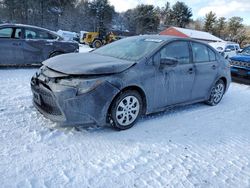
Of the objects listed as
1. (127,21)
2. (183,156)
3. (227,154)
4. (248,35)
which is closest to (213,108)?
(227,154)

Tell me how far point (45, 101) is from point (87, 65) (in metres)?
0.82

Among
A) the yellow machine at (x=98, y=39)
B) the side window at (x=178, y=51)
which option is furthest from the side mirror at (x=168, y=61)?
the yellow machine at (x=98, y=39)

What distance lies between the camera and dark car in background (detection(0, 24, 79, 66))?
7609 millimetres

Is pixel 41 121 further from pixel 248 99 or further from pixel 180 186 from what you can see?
pixel 248 99

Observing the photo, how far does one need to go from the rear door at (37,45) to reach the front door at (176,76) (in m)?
5.12

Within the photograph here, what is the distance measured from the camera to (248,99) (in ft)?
21.9

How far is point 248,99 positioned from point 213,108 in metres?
1.72

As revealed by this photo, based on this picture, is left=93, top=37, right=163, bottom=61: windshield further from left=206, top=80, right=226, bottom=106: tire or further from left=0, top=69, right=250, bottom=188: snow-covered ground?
left=206, top=80, right=226, bottom=106: tire

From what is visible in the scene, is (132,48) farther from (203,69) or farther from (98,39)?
(98,39)

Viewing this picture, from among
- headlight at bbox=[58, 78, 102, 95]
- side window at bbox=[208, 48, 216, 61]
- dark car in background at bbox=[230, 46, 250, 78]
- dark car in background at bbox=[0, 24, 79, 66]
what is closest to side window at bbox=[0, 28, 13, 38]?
dark car in background at bbox=[0, 24, 79, 66]

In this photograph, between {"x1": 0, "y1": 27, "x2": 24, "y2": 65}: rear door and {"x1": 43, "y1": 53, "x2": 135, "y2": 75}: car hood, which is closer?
{"x1": 43, "y1": 53, "x2": 135, "y2": 75}: car hood

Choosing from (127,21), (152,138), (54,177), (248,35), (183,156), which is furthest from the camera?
(248,35)

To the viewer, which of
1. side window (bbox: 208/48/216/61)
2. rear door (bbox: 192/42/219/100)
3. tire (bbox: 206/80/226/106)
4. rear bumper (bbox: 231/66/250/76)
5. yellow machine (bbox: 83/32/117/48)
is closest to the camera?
rear door (bbox: 192/42/219/100)

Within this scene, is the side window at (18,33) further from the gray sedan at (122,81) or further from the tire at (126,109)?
the tire at (126,109)
